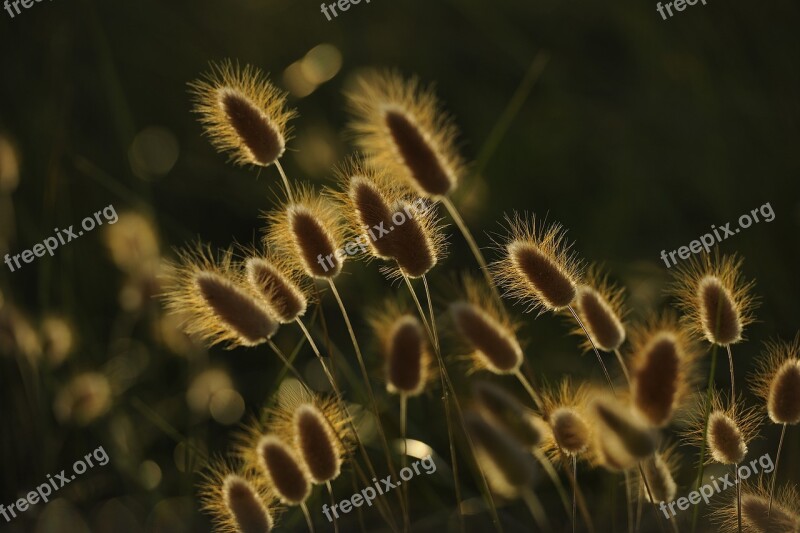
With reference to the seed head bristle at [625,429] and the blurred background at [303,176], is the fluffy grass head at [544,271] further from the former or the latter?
the blurred background at [303,176]

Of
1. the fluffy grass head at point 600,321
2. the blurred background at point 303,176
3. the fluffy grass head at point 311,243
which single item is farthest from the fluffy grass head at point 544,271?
the blurred background at point 303,176

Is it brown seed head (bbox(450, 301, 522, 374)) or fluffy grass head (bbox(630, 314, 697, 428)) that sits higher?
brown seed head (bbox(450, 301, 522, 374))

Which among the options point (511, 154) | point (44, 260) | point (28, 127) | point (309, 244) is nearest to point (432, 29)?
point (511, 154)

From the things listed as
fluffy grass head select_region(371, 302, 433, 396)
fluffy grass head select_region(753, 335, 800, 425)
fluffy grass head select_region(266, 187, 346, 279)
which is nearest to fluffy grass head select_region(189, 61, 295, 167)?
fluffy grass head select_region(266, 187, 346, 279)

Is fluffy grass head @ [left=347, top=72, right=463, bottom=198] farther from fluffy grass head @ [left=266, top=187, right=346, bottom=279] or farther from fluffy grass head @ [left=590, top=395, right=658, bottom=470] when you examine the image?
fluffy grass head @ [left=590, top=395, right=658, bottom=470]

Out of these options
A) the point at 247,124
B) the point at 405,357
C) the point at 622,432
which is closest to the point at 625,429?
the point at 622,432

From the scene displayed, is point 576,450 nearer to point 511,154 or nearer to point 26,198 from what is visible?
point 511,154

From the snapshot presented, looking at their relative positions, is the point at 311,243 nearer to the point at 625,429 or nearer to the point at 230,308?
the point at 230,308
